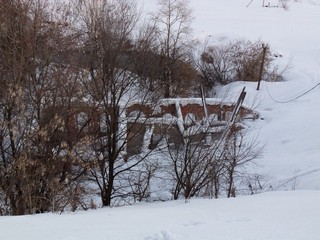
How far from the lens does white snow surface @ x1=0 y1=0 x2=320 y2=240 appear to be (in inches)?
199

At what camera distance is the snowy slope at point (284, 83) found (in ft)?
55.1

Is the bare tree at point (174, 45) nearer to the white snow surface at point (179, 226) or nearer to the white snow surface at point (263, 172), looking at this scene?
the white snow surface at point (263, 172)

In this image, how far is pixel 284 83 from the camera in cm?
2759

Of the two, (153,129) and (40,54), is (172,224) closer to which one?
(40,54)

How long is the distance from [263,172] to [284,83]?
1218 cm

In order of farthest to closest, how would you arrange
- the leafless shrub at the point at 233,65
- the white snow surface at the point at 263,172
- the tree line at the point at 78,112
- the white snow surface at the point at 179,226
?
the leafless shrub at the point at 233,65 → the tree line at the point at 78,112 → the white snow surface at the point at 263,172 → the white snow surface at the point at 179,226

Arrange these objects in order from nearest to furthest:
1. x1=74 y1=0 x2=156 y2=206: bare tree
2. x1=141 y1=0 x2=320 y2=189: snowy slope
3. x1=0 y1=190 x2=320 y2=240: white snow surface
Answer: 1. x1=0 y1=190 x2=320 y2=240: white snow surface
2. x1=74 y1=0 x2=156 y2=206: bare tree
3. x1=141 y1=0 x2=320 y2=189: snowy slope

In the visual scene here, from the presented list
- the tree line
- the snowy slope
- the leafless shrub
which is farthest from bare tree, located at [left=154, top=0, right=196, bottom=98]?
the tree line

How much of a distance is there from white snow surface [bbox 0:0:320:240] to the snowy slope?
0.14 feet

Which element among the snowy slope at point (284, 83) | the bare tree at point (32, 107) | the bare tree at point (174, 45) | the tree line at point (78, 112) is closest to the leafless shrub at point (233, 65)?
the snowy slope at point (284, 83)

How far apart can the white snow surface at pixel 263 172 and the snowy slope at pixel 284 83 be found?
0.14 ft

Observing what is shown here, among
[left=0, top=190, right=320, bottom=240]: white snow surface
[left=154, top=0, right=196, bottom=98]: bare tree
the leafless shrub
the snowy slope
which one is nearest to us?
[left=0, top=190, right=320, bottom=240]: white snow surface

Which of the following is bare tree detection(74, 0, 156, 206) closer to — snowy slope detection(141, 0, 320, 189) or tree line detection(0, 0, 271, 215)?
tree line detection(0, 0, 271, 215)

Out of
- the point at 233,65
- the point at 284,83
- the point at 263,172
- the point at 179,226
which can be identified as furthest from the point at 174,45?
the point at 179,226
